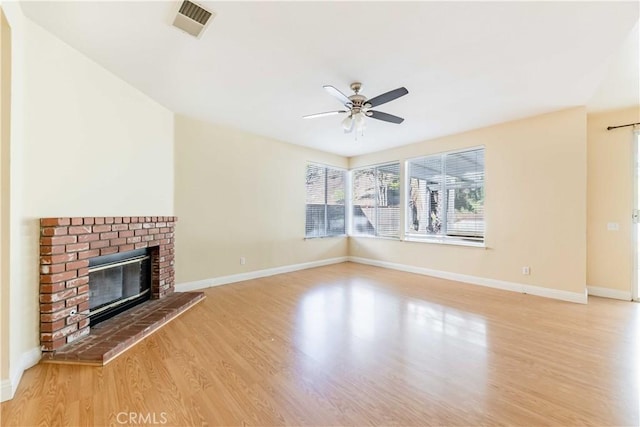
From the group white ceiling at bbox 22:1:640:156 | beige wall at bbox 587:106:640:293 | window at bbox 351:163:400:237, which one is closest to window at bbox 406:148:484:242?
window at bbox 351:163:400:237

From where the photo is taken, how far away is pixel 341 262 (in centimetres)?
662

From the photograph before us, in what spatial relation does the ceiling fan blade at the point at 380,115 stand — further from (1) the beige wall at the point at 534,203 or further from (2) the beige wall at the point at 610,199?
(2) the beige wall at the point at 610,199

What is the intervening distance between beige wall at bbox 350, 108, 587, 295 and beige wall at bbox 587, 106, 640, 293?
2.40 ft

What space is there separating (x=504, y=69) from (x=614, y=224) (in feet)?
10.5

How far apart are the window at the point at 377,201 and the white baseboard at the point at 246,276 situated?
1185mm

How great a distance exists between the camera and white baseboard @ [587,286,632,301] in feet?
12.5

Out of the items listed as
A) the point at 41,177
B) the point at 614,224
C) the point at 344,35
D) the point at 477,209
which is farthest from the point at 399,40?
the point at 614,224

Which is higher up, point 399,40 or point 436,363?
point 399,40

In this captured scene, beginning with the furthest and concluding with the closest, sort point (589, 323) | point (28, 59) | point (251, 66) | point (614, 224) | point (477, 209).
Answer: point (477, 209), point (614, 224), point (589, 323), point (251, 66), point (28, 59)

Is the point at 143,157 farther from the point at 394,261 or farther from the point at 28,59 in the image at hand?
the point at 394,261

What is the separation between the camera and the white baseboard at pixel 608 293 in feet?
12.5

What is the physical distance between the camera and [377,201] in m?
6.32

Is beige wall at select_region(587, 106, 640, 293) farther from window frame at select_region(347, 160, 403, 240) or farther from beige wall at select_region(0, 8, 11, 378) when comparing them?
beige wall at select_region(0, 8, 11, 378)

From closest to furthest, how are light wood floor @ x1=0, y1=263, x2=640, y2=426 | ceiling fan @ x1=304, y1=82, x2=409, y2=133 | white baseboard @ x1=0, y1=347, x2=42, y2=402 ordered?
light wood floor @ x1=0, y1=263, x2=640, y2=426 → white baseboard @ x1=0, y1=347, x2=42, y2=402 → ceiling fan @ x1=304, y1=82, x2=409, y2=133
